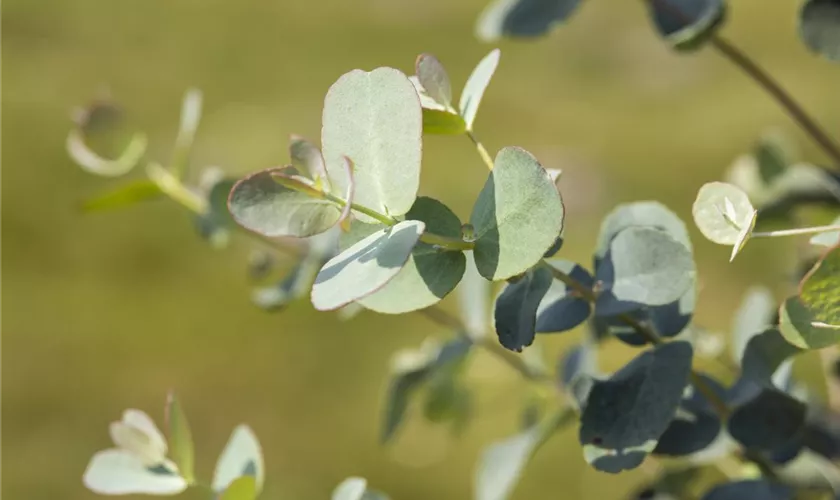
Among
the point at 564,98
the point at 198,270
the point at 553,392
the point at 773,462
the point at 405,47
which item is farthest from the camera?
the point at 405,47

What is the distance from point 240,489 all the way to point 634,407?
110 millimetres

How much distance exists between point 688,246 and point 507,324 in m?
0.06

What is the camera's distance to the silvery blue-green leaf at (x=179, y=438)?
0.80 feet

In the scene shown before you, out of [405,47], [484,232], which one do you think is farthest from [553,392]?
[405,47]

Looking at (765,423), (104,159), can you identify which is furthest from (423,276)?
(104,159)

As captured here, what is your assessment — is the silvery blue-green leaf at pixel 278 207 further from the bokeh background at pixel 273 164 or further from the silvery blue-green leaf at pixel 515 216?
the bokeh background at pixel 273 164

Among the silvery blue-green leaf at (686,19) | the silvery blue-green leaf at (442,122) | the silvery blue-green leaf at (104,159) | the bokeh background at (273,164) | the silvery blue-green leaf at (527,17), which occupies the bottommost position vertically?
the bokeh background at (273,164)

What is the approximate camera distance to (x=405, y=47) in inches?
71.5

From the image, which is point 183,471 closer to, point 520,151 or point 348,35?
point 520,151

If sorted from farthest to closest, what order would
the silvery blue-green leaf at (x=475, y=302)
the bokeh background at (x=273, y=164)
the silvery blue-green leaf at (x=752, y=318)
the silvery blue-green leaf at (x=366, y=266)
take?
the bokeh background at (x=273, y=164) → the silvery blue-green leaf at (x=475, y=302) → the silvery blue-green leaf at (x=752, y=318) → the silvery blue-green leaf at (x=366, y=266)

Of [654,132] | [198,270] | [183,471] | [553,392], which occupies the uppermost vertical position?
[183,471]

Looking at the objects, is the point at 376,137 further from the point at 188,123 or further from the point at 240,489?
the point at 188,123

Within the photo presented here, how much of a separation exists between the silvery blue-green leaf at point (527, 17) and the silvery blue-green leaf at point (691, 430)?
175 millimetres

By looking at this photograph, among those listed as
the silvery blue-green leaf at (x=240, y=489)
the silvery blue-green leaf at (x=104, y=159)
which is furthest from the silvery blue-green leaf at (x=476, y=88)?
the silvery blue-green leaf at (x=104, y=159)
